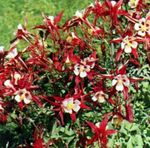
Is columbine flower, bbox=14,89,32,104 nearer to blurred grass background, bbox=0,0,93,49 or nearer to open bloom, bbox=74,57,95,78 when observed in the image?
open bloom, bbox=74,57,95,78

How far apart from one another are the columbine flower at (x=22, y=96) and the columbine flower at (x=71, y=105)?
0.74 feet

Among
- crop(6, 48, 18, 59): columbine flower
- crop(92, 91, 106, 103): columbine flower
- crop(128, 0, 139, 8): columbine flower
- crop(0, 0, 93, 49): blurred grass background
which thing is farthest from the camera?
crop(0, 0, 93, 49): blurred grass background

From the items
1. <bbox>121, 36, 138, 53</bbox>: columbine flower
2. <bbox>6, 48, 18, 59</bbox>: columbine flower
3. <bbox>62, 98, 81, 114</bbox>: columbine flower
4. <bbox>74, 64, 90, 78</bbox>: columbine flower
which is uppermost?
<bbox>6, 48, 18, 59</bbox>: columbine flower

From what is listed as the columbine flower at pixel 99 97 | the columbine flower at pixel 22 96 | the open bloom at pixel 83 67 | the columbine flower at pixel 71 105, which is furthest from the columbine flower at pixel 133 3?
the columbine flower at pixel 22 96

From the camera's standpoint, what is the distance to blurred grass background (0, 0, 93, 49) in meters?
6.43

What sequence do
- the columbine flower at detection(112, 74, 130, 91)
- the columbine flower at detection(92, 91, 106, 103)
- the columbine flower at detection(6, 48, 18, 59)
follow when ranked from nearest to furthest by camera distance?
the columbine flower at detection(112, 74, 130, 91), the columbine flower at detection(92, 91, 106, 103), the columbine flower at detection(6, 48, 18, 59)

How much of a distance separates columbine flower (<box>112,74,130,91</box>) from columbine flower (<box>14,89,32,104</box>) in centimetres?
55

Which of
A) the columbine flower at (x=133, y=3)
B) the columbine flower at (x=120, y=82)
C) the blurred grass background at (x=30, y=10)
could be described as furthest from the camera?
the blurred grass background at (x=30, y=10)

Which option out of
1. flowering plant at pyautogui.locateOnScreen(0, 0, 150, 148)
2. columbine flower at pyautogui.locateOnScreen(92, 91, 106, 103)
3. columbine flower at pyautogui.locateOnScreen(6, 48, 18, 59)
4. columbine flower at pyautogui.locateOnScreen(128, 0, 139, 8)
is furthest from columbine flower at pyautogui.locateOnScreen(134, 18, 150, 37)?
columbine flower at pyautogui.locateOnScreen(6, 48, 18, 59)

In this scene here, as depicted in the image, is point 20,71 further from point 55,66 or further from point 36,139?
point 36,139

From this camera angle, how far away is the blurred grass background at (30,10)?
6.43m

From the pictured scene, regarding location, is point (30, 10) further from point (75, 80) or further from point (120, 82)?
point (120, 82)

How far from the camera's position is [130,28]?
3602 mm

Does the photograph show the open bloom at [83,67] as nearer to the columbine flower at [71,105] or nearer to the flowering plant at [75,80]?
the flowering plant at [75,80]
